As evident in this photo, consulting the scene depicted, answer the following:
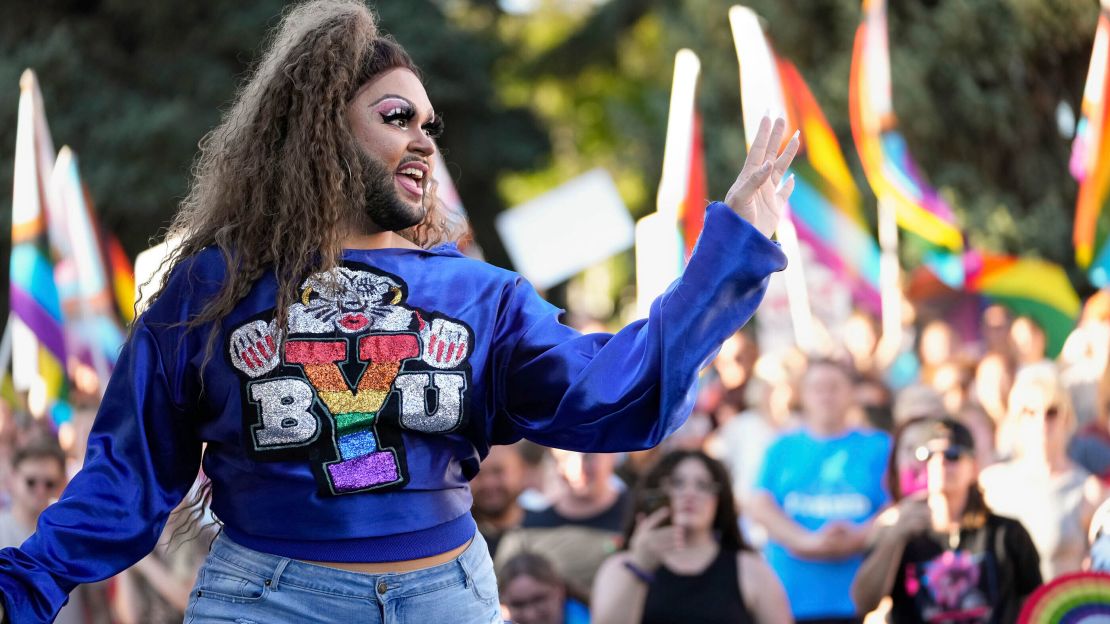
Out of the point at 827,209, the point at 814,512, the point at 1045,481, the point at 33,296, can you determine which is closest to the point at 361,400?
the point at 1045,481

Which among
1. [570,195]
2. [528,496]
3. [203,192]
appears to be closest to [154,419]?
[203,192]

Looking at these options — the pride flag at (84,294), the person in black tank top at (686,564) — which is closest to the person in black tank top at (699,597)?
the person in black tank top at (686,564)

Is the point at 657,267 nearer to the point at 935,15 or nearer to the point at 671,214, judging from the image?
the point at 671,214

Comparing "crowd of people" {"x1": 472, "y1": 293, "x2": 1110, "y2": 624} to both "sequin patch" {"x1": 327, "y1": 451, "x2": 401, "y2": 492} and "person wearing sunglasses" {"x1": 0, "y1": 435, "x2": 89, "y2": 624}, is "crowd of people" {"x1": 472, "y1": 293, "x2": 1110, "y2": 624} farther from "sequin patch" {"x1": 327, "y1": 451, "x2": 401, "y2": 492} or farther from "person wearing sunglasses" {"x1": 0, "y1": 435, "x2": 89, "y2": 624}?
"sequin patch" {"x1": 327, "y1": 451, "x2": 401, "y2": 492}

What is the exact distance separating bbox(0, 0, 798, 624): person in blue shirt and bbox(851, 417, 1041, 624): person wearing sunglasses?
8.12ft

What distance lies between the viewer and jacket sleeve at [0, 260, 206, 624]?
3.10m

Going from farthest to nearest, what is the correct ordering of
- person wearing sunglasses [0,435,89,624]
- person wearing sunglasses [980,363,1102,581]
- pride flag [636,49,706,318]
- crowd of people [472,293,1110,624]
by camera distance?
1. pride flag [636,49,706,318]
2. person wearing sunglasses [0,435,89,624]
3. person wearing sunglasses [980,363,1102,581]
4. crowd of people [472,293,1110,624]

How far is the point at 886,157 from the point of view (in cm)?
1152

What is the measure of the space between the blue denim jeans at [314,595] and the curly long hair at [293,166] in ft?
1.49

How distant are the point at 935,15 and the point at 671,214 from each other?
39.4 feet

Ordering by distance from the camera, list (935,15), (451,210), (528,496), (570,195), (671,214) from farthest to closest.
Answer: (935,15) → (570,195) → (671,214) → (528,496) → (451,210)

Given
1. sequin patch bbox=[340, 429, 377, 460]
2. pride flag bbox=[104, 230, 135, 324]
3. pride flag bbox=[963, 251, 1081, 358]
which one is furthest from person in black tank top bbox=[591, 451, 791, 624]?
pride flag bbox=[104, 230, 135, 324]

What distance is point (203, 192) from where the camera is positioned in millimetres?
3562

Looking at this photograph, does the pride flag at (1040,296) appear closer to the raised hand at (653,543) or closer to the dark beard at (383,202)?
the raised hand at (653,543)
